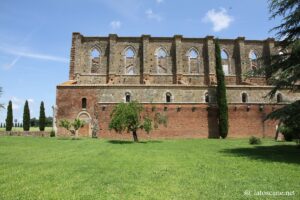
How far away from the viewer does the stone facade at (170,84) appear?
1249 inches

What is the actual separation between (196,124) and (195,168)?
21045 mm

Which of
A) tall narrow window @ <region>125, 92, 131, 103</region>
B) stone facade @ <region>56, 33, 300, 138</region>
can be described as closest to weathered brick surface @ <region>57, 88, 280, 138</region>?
stone facade @ <region>56, 33, 300, 138</region>

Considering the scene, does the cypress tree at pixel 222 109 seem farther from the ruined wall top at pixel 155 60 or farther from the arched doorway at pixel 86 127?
the arched doorway at pixel 86 127

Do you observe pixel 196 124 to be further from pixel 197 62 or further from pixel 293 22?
pixel 293 22

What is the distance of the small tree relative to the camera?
93.7 ft

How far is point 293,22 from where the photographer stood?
579 inches

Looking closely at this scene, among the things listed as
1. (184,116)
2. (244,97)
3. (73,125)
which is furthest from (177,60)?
(73,125)

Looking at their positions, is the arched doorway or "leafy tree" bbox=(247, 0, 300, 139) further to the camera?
the arched doorway

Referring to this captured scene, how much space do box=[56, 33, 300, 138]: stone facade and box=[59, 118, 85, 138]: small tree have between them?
4.09ft

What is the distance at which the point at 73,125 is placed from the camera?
2888 cm

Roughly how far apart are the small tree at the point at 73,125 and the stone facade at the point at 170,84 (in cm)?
125

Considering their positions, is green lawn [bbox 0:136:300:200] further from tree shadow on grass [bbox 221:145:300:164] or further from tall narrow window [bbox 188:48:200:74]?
tall narrow window [bbox 188:48:200:74]

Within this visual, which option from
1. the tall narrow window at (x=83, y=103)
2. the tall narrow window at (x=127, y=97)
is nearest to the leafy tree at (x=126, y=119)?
the tall narrow window at (x=127, y=97)

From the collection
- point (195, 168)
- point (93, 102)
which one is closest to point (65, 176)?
point (195, 168)
